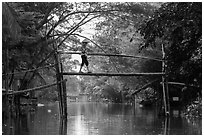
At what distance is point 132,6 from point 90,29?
3.30m

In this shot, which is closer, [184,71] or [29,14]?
[184,71]

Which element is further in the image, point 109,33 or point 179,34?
point 109,33

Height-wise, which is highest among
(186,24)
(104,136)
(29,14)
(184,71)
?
(29,14)

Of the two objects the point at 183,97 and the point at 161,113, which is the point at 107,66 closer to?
the point at 183,97

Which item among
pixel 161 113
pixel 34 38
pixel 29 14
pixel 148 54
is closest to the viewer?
pixel 29 14

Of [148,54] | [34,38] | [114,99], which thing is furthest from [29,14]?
[114,99]

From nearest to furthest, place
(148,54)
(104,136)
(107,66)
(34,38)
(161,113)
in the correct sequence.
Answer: (104,136), (34,38), (161,113), (148,54), (107,66)

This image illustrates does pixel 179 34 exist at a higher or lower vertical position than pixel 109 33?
lower

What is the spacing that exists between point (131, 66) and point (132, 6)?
929 cm

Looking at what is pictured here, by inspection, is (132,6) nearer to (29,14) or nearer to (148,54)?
(29,14)

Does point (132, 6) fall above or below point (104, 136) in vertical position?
above

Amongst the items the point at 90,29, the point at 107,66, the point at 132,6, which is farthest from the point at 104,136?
the point at 107,66

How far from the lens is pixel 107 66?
29312mm

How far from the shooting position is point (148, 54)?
Answer: 2631 centimetres
